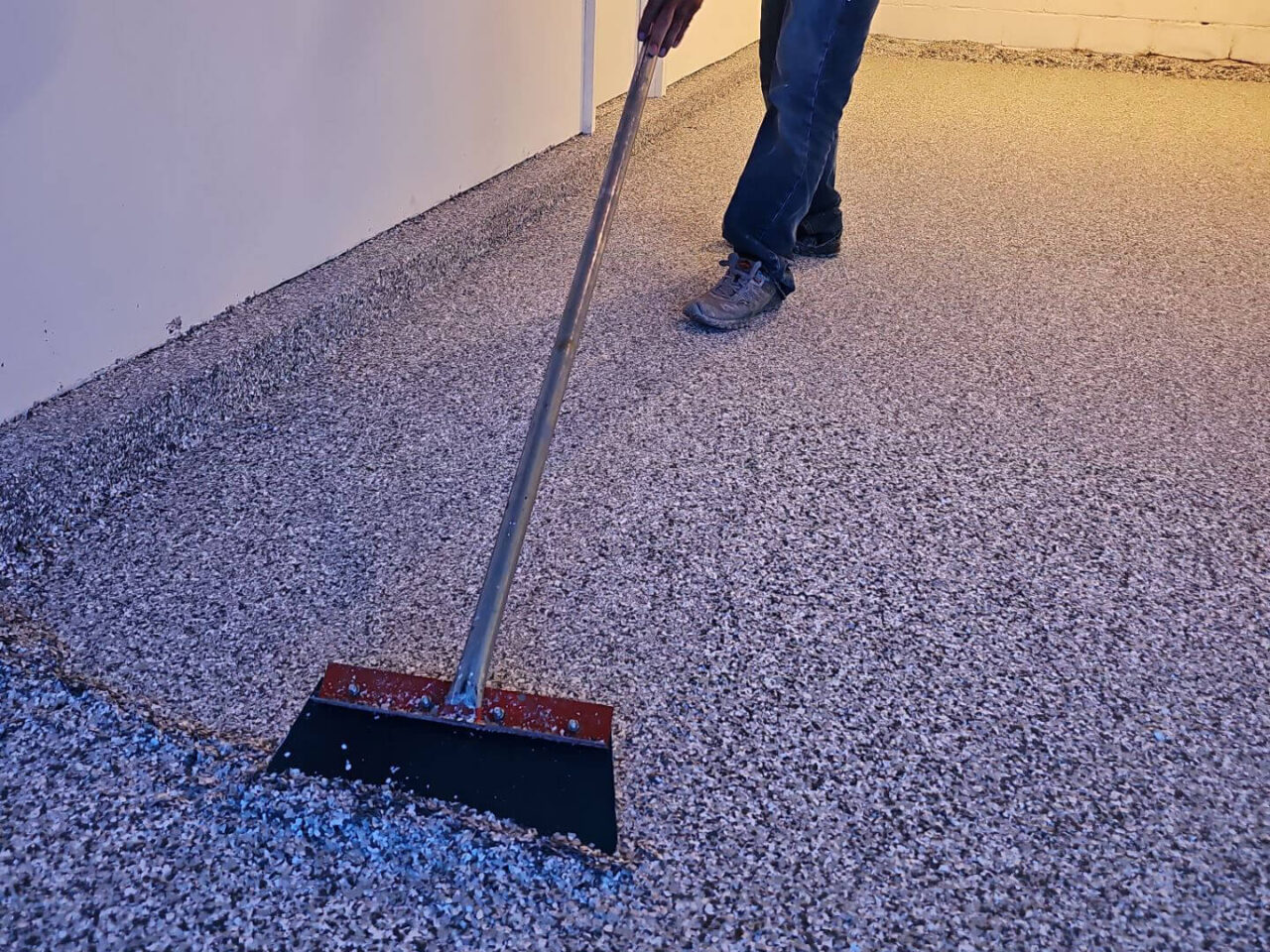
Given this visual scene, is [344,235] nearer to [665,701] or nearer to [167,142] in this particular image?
[167,142]

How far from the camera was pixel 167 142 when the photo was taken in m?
1.19

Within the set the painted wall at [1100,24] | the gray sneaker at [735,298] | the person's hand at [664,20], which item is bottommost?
the painted wall at [1100,24]

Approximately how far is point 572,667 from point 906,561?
0.39 metres

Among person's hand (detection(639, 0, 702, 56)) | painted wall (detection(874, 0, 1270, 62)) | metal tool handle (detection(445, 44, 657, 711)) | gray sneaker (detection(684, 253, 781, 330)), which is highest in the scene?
person's hand (detection(639, 0, 702, 56))

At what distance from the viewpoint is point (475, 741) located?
2.46ft

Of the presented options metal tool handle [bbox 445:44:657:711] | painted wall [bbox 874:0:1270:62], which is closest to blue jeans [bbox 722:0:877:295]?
metal tool handle [bbox 445:44:657:711]

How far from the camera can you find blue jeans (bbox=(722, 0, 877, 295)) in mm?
1500

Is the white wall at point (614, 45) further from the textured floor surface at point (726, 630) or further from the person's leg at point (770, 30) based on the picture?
the textured floor surface at point (726, 630)

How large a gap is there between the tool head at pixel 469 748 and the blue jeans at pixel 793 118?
1083mm

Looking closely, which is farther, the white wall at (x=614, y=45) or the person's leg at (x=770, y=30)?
the white wall at (x=614, y=45)

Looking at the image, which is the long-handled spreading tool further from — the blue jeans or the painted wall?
the painted wall

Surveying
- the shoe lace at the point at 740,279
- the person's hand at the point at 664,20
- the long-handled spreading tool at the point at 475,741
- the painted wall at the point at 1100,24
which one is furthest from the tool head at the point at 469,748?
the painted wall at the point at 1100,24

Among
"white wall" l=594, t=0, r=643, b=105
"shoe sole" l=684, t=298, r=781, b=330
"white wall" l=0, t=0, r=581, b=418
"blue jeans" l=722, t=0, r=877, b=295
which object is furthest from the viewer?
"white wall" l=594, t=0, r=643, b=105

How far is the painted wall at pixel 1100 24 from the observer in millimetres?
4688
